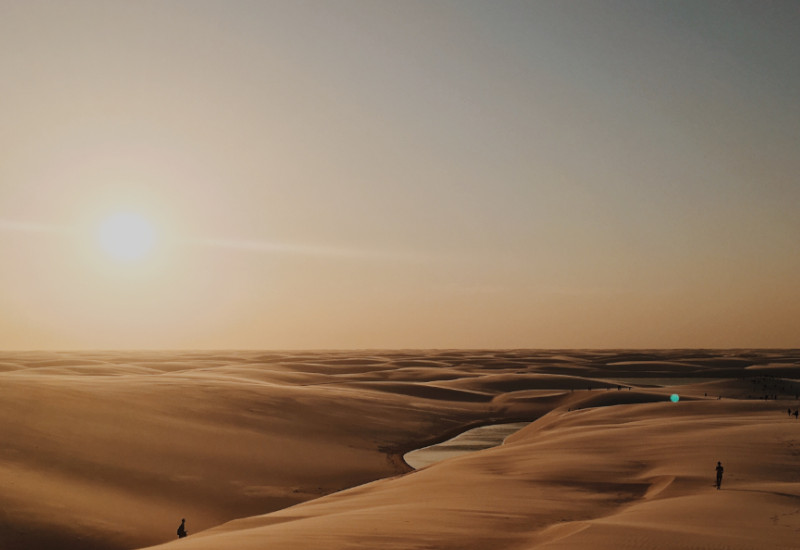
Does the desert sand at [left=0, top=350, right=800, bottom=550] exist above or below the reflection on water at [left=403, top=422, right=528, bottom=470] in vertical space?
above

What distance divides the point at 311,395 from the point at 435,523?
103ft

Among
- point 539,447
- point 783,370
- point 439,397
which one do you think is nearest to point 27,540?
point 539,447

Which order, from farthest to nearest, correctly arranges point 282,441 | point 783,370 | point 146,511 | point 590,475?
1. point 783,370
2. point 282,441
3. point 146,511
4. point 590,475

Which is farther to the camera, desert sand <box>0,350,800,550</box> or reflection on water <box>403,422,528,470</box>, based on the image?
reflection on water <box>403,422,528,470</box>

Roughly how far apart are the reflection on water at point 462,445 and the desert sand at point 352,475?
41.3 inches

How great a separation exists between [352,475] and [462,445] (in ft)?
34.8

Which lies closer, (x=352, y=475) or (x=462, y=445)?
(x=352, y=475)

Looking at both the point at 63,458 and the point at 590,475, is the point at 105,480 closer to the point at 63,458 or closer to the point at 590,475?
the point at 63,458

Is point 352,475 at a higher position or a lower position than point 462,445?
higher

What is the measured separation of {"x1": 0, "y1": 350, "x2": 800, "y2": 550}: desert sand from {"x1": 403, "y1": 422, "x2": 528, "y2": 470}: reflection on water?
3.44ft

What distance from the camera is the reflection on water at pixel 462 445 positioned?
31219 millimetres

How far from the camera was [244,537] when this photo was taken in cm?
1218

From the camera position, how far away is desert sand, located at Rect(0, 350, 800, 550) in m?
11.4

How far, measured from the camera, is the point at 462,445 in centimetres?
3562
